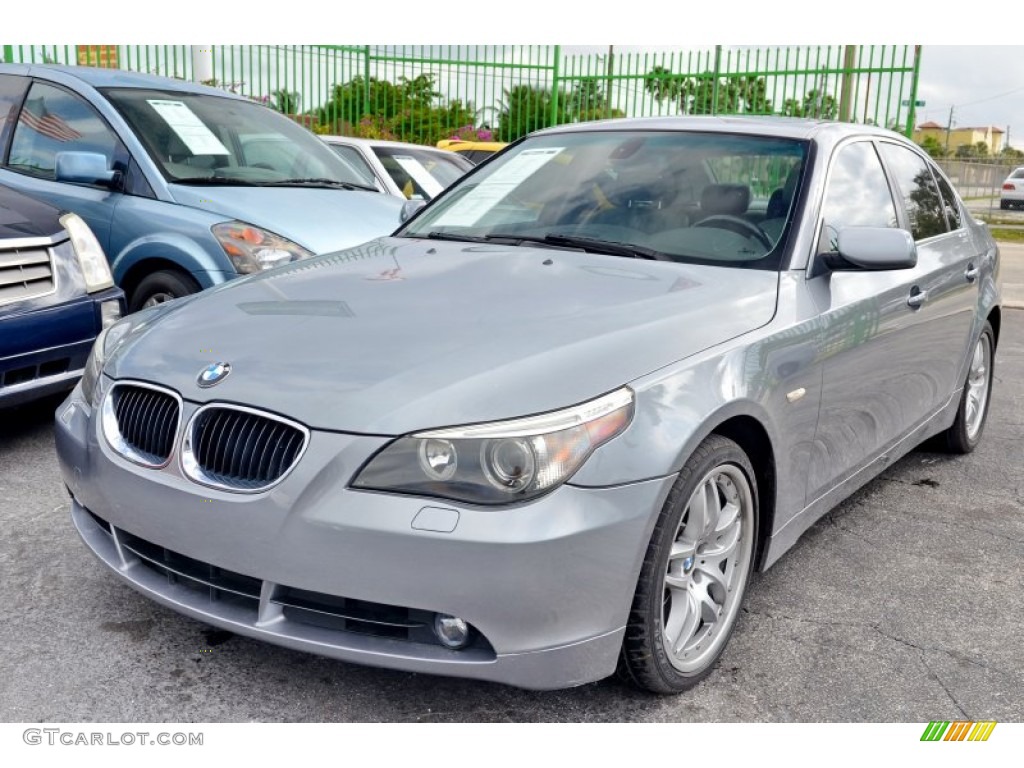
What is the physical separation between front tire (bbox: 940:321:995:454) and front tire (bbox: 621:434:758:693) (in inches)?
96.0

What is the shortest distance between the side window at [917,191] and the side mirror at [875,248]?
39.9 inches

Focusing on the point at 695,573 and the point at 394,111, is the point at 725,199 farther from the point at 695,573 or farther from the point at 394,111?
the point at 394,111

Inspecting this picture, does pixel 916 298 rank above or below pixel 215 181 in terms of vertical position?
below

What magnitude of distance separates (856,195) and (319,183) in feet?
12.0

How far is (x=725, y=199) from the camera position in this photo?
3537mm

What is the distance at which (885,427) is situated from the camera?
3.85 meters

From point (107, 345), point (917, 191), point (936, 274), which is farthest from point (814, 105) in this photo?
point (107, 345)

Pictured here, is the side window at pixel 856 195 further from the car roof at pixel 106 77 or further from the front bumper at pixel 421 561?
the car roof at pixel 106 77

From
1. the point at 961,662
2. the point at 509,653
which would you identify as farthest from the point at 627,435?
the point at 961,662

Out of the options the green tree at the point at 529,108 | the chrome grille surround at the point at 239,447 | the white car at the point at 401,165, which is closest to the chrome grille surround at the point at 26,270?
the chrome grille surround at the point at 239,447

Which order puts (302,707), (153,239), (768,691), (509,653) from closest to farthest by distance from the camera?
(509,653)
(302,707)
(768,691)
(153,239)

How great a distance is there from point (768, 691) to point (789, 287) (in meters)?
1.20

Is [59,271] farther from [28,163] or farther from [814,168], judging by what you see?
[814,168]

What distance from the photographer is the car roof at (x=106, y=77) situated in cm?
616
